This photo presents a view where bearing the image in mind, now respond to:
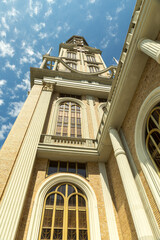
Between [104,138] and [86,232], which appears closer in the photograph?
[86,232]

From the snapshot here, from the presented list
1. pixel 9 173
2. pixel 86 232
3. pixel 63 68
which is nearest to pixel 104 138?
pixel 86 232

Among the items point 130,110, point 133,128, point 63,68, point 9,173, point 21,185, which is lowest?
point 21,185

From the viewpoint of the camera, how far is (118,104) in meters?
7.11

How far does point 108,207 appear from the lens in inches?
297

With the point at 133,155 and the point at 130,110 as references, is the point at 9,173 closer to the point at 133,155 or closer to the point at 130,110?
the point at 133,155

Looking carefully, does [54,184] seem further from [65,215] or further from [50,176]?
[65,215]

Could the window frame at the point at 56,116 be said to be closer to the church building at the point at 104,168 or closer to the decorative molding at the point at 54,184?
the church building at the point at 104,168

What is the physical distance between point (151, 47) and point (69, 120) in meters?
9.54

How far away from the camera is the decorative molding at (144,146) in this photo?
5066 mm

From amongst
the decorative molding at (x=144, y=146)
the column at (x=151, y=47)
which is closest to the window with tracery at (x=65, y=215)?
the decorative molding at (x=144, y=146)

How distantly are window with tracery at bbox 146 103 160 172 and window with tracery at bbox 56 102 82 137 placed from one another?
22.2ft

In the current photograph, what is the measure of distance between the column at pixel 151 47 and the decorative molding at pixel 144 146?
111 centimetres

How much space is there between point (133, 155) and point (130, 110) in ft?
6.93

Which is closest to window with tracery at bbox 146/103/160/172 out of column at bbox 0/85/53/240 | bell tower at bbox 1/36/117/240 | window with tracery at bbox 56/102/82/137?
bell tower at bbox 1/36/117/240
